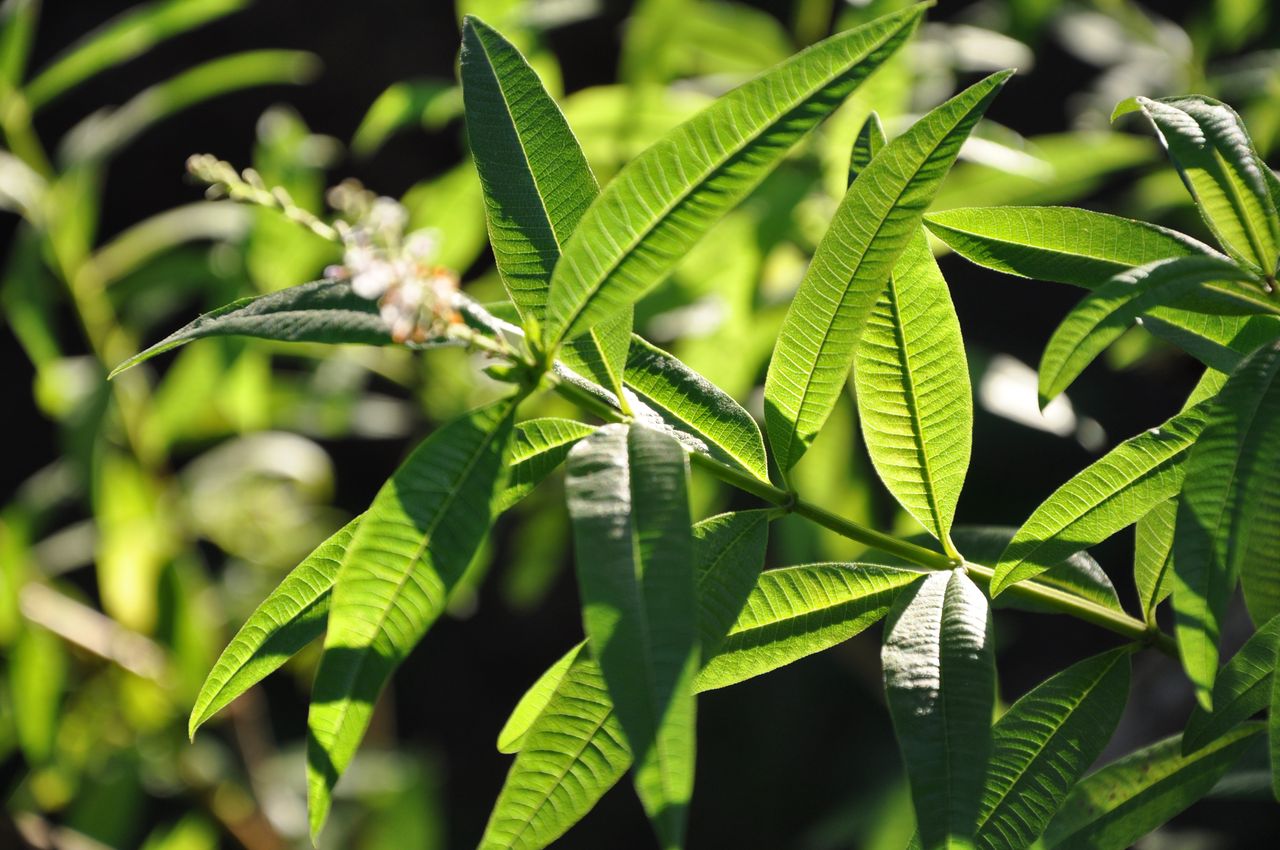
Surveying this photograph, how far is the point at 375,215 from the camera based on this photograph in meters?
0.42

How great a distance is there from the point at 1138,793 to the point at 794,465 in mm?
213

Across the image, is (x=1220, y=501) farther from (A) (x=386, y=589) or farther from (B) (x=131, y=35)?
(B) (x=131, y=35)

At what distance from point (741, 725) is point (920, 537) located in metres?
1.83

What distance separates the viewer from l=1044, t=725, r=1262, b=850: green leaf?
47 cm

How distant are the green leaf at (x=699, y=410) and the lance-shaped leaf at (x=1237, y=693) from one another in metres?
0.18

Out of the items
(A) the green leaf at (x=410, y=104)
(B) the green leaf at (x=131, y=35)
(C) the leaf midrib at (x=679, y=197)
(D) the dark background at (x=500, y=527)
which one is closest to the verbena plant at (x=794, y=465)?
(C) the leaf midrib at (x=679, y=197)

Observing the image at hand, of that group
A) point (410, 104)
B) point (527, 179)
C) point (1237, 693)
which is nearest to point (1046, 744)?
point (1237, 693)

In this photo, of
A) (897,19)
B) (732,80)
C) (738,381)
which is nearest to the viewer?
(897,19)

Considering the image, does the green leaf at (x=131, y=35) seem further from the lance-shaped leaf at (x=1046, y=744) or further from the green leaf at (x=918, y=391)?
the lance-shaped leaf at (x=1046, y=744)

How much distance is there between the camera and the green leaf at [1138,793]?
18.4 inches

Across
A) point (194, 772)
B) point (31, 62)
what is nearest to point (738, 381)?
point (194, 772)

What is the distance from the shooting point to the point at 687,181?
0.37m

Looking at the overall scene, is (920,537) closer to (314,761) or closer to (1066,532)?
(1066,532)

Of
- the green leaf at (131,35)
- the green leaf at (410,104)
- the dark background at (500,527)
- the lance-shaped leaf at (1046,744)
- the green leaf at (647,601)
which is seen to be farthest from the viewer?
the dark background at (500,527)
